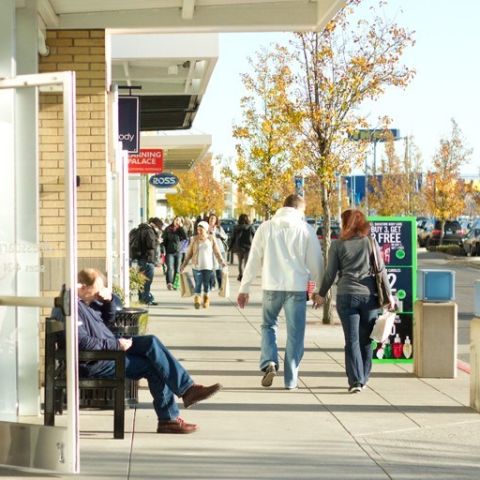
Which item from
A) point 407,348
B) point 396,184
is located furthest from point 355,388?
point 396,184

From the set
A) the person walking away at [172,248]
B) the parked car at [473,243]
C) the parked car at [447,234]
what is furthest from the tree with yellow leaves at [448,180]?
the person walking away at [172,248]

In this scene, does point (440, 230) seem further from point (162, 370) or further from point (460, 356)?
point (162, 370)

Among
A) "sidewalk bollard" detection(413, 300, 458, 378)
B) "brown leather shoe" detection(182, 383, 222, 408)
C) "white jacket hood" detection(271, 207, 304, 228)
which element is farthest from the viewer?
"sidewalk bollard" detection(413, 300, 458, 378)

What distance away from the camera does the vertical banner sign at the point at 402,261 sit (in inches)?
513

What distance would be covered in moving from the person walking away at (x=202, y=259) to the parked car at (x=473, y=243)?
3316 cm

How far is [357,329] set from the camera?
1138 centimetres

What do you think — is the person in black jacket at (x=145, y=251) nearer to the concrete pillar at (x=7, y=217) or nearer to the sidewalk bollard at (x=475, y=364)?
the sidewalk bollard at (x=475, y=364)

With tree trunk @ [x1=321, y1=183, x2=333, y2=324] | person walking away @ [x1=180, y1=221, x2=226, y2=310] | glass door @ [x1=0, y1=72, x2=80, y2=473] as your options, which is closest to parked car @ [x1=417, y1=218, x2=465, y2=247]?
person walking away @ [x1=180, y1=221, x2=226, y2=310]

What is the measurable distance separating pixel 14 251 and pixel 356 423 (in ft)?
9.73

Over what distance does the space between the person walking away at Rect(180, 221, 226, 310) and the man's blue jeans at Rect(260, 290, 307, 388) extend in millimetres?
10274

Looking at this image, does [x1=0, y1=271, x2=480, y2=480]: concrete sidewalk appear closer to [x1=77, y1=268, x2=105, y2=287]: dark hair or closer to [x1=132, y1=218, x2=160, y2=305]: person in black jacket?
[x1=77, y1=268, x2=105, y2=287]: dark hair

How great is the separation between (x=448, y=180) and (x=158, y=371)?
62.9 meters

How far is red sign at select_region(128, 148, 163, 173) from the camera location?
25953 millimetres

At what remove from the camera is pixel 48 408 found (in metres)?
8.33
